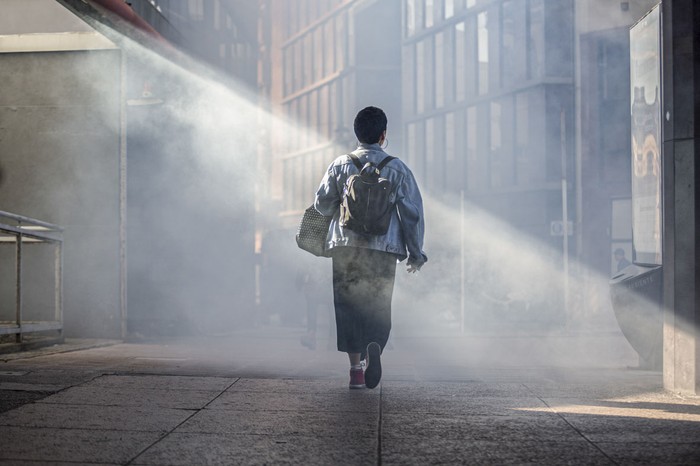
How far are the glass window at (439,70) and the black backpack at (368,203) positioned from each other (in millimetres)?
28717

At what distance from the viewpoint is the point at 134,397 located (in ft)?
15.6

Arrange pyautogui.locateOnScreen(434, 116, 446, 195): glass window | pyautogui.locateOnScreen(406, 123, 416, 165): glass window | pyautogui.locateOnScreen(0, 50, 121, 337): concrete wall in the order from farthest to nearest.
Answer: pyautogui.locateOnScreen(406, 123, 416, 165): glass window → pyautogui.locateOnScreen(434, 116, 446, 195): glass window → pyautogui.locateOnScreen(0, 50, 121, 337): concrete wall

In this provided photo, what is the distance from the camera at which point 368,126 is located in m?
5.55

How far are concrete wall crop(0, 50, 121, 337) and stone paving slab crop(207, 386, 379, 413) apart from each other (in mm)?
7136

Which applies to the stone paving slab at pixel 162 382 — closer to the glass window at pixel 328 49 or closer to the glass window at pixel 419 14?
the glass window at pixel 419 14

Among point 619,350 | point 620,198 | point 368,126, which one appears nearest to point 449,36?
point 620,198

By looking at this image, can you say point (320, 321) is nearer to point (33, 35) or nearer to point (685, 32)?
point (33, 35)

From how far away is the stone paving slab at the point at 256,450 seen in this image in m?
3.28

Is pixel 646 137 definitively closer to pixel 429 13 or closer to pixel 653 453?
pixel 653 453

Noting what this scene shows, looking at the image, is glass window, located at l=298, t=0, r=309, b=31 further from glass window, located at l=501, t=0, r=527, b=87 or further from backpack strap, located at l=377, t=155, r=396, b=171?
backpack strap, located at l=377, t=155, r=396, b=171

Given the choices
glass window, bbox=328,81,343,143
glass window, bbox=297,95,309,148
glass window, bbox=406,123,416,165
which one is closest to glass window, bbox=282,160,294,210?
glass window, bbox=297,95,309,148

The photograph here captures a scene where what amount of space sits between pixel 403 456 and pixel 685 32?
3.18m

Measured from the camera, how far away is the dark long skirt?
17.6 ft

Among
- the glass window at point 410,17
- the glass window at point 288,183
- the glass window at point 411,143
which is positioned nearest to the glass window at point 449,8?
the glass window at point 410,17
